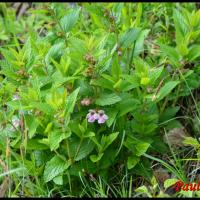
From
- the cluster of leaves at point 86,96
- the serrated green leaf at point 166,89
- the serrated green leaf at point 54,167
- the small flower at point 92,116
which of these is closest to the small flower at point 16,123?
the cluster of leaves at point 86,96

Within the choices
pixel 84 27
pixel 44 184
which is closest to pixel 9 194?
pixel 44 184

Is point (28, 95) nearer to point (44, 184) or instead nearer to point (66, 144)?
point (66, 144)

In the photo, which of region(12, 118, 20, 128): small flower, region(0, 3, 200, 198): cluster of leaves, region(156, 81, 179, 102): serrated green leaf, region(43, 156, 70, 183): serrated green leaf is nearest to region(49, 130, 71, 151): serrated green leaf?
region(0, 3, 200, 198): cluster of leaves

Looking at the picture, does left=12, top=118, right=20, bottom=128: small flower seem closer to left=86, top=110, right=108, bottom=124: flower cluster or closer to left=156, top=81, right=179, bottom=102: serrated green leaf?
left=86, top=110, right=108, bottom=124: flower cluster

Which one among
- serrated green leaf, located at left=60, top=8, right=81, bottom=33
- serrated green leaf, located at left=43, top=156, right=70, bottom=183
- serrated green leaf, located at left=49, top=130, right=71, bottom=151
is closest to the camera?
serrated green leaf, located at left=49, top=130, right=71, bottom=151

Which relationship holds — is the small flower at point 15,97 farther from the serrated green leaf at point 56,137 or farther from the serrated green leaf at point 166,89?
the serrated green leaf at point 166,89

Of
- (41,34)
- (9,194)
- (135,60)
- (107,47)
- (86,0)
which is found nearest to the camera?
(9,194)

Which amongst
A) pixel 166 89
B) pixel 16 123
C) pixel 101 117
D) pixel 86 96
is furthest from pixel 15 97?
pixel 166 89
